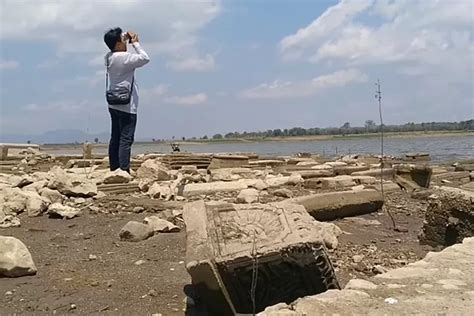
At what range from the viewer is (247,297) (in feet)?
13.3

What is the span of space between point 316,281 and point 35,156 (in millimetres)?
14105

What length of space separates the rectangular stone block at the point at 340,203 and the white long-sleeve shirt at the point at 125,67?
3.27m

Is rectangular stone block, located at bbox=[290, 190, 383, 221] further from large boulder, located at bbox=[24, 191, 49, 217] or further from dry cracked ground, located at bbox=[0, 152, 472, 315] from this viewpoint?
large boulder, located at bbox=[24, 191, 49, 217]

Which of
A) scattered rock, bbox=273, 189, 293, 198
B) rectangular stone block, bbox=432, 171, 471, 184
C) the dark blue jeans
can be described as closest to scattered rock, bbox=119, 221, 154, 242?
scattered rock, bbox=273, 189, 293, 198

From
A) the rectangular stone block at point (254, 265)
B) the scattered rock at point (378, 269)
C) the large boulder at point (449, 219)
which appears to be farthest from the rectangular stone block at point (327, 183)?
the rectangular stone block at point (254, 265)

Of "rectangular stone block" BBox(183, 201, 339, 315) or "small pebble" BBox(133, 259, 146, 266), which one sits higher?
"rectangular stone block" BBox(183, 201, 339, 315)

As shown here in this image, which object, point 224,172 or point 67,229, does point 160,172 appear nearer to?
point 224,172

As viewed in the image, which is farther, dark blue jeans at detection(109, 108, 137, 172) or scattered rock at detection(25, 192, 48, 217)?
dark blue jeans at detection(109, 108, 137, 172)

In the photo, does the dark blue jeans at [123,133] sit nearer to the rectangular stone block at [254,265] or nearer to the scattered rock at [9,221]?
the scattered rock at [9,221]

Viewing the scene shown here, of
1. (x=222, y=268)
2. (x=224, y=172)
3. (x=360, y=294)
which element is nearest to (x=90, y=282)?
(x=222, y=268)

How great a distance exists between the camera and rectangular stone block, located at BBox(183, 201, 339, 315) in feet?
12.9

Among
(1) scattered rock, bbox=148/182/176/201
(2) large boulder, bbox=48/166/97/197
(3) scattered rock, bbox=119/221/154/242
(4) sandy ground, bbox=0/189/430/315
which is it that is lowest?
(4) sandy ground, bbox=0/189/430/315

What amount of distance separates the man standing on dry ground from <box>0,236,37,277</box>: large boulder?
420 cm

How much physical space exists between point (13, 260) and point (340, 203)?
4.36 meters
